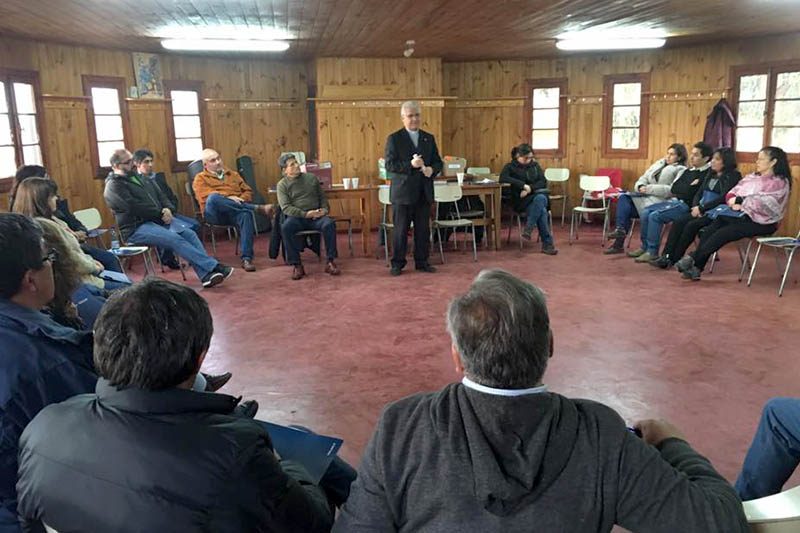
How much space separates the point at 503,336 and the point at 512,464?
23cm

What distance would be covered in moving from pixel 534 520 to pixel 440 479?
172 mm

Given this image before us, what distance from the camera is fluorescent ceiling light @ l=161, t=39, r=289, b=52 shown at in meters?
7.11

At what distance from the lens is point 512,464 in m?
1.11

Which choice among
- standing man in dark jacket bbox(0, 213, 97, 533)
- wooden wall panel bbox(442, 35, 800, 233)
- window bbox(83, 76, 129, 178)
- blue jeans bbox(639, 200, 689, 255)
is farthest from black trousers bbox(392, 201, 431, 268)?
standing man in dark jacket bbox(0, 213, 97, 533)

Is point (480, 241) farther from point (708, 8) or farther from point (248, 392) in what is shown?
point (248, 392)

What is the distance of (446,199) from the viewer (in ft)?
22.0

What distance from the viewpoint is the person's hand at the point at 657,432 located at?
1.36m

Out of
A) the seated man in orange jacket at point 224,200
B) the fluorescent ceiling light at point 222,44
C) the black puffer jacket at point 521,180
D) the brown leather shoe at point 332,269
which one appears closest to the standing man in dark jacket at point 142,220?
the seated man in orange jacket at point 224,200

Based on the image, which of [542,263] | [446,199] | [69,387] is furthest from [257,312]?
[69,387]

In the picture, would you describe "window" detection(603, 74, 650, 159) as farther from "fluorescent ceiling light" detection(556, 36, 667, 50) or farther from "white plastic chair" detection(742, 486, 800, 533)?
"white plastic chair" detection(742, 486, 800, 533)

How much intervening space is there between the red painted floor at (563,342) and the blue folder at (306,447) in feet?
3.87

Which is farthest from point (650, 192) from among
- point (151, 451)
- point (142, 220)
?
point (151, 451)

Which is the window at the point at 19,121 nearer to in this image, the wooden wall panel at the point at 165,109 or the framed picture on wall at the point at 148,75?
the wooden wall panel at the point at 165,109

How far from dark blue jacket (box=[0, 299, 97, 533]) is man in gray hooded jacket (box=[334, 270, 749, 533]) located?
789mm
